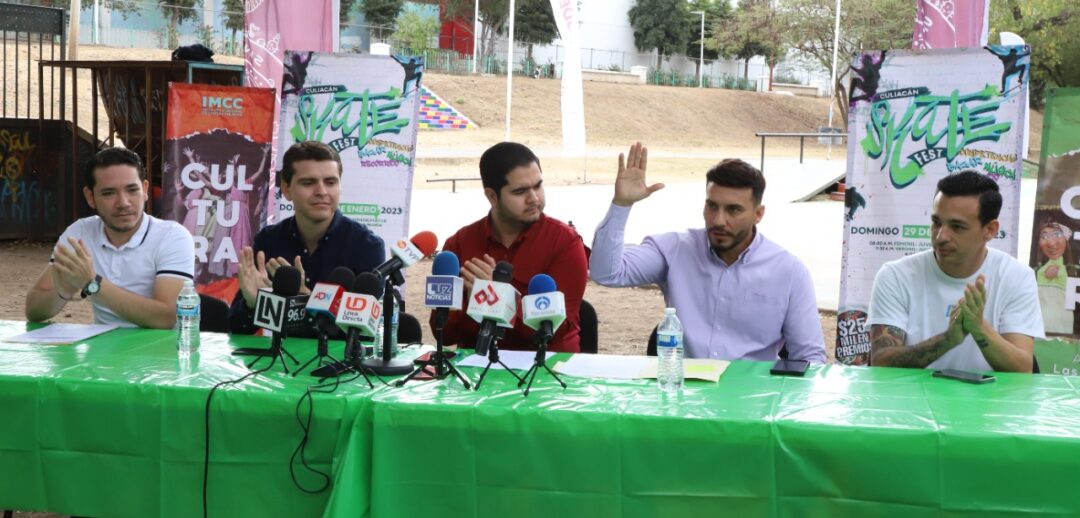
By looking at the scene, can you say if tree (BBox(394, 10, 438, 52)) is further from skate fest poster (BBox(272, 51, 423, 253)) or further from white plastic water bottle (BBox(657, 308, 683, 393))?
white plastic water bottle (BBox(657, 308, 683, 393))

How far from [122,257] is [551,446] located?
7.11 feet

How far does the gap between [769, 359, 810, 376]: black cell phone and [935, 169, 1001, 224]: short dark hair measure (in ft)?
2.40

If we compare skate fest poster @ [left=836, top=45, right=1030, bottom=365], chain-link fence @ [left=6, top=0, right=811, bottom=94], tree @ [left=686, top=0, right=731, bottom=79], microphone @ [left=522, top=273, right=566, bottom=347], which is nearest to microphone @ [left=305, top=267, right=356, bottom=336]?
microphone @ [left=522, top=273, right=566, bottom=347]

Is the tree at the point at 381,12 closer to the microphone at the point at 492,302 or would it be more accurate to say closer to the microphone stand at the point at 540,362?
the microphone stand at the point at 540,362

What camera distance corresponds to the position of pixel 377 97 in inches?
226

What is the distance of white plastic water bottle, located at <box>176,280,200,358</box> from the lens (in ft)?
10.3

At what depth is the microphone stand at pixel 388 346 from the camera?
9.02 feet

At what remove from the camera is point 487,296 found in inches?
99.8

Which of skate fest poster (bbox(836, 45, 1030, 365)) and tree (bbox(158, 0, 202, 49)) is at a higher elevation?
tree (bbox(158, 0, 202, 49))

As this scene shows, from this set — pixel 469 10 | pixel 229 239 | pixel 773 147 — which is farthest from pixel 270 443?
pixel 469 10

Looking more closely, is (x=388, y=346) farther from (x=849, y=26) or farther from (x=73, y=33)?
(x=849, y=26)

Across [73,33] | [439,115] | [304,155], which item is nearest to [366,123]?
[304,155]

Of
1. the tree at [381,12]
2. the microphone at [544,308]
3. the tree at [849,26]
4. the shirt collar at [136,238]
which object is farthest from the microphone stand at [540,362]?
the tree at [381,12]

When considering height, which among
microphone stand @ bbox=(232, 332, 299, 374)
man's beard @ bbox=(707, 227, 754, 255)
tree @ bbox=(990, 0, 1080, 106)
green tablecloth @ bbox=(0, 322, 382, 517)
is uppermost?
tree @ bbox=(990, 0, 1080, 106)
